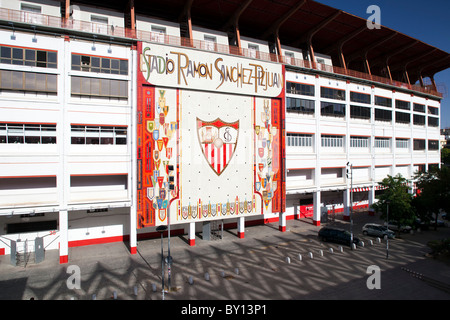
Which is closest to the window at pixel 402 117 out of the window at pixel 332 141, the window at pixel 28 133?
the window at pixel 332 141

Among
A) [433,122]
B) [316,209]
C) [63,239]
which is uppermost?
[433,122]

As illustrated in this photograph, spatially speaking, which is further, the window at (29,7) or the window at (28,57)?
the window at (29,7)

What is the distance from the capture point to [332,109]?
119ft

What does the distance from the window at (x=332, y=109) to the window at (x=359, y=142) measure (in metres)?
4.35

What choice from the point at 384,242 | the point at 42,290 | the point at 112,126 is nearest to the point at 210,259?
Answer: the point at 42,290

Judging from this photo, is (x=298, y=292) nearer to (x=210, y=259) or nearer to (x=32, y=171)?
(x=210, y=259)

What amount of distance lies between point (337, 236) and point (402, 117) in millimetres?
29082

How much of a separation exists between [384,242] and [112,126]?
29.5m

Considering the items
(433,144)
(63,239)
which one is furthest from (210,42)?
(433,144)

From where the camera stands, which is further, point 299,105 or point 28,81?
point 299,105

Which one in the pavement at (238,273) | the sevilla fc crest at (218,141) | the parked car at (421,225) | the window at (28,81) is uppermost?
the window at (28,81)

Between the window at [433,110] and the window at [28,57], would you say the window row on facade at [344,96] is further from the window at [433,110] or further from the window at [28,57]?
the window at [28,57]

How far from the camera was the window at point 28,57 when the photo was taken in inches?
850

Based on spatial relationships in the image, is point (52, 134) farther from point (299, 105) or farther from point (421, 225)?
point (421, 225)
